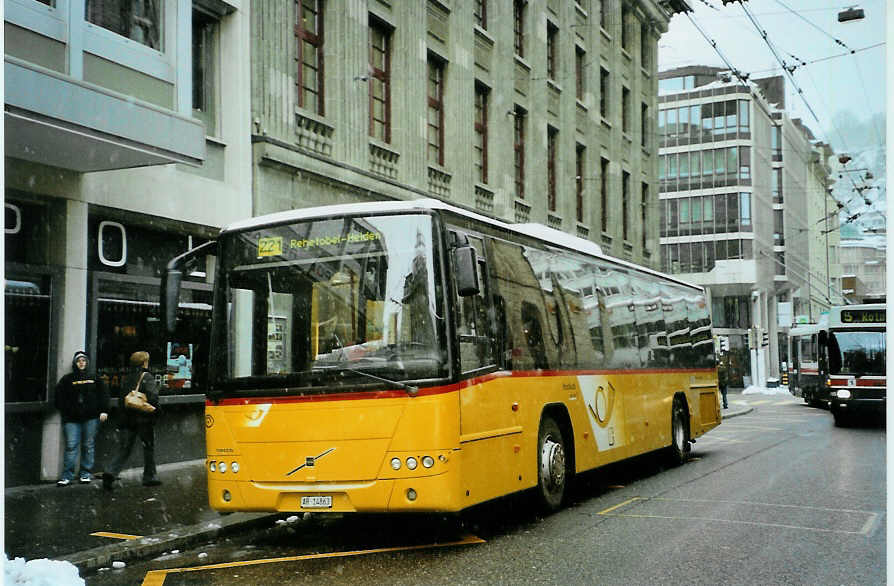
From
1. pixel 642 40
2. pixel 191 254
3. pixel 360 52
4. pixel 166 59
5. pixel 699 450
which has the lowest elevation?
pixel 699 450

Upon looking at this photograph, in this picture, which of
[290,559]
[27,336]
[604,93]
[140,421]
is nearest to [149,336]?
[27,336]

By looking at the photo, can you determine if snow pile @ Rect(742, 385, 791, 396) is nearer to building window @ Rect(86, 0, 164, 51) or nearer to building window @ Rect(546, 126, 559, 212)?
building window @ Rect(546, 126, 559, 212)

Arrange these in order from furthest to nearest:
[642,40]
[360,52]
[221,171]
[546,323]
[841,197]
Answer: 1. [642,40]
2. [360,52]
3. [221,171]
4. [546,323]
5. [841,197]

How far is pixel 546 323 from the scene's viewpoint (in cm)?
1058

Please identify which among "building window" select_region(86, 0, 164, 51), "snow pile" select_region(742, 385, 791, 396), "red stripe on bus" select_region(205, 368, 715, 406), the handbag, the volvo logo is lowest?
"snow pile" select_region(742, 385, 791, 396)

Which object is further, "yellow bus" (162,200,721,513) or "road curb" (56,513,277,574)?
"yellow bus" (162,200,721,513)

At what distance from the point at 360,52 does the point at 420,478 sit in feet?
39.4

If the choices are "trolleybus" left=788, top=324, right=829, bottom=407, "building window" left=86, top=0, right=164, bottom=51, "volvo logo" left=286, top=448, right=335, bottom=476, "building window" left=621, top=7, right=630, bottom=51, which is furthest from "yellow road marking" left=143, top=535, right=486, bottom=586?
→ "building window" left=621, top=7, right=630, bottom=51

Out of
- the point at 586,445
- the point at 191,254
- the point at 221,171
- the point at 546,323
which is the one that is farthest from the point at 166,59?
the point at 586,445

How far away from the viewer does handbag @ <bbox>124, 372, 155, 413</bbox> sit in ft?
39.2

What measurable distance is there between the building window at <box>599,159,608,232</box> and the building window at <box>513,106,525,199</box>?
6.73 metres

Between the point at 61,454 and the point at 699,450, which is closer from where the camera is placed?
the point at 61,454

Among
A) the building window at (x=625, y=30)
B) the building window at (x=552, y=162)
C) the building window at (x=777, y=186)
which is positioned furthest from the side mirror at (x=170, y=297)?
the building window at (x=777, y=186)

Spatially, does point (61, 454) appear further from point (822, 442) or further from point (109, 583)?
point (822, 442)
